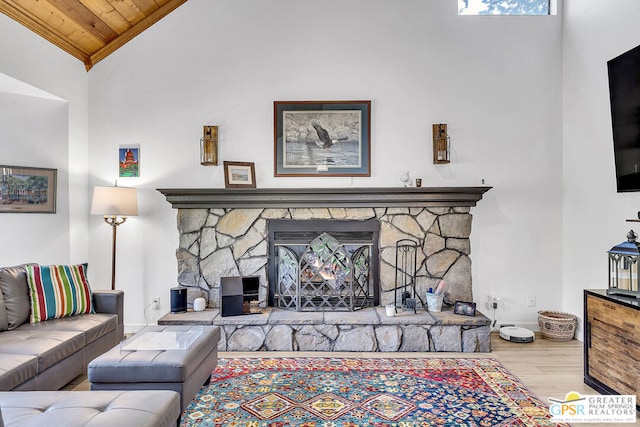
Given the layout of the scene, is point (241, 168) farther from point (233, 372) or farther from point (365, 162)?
point (233, 372)

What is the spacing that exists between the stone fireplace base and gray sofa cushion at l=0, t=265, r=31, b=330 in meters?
1.00

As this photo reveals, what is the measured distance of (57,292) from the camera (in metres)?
2.87

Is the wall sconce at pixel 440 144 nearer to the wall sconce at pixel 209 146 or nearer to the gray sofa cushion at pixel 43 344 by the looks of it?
the wall sconce at pixel 209 146

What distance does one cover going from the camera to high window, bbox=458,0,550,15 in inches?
152

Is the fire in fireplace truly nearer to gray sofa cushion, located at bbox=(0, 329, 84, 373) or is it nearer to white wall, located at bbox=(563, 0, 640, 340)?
gray sofa cushion, located at bbox=(0, 329, 84, 373)

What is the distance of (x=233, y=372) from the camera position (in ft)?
9.38

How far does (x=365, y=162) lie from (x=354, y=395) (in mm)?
2211

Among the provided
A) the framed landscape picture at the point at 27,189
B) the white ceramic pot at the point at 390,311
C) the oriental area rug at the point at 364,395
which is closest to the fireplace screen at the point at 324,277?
the white ceramic pot at the point at 390,311

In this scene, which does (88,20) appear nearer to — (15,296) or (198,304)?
(15,296)

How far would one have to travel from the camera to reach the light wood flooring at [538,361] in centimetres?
263

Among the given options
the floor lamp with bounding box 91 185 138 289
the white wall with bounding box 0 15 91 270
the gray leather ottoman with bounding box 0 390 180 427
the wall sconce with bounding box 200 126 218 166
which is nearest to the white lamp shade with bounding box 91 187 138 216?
the floor lamp with bounding box 91 185 138 289

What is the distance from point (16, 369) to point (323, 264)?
2369 millimetres

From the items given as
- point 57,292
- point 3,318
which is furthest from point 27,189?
point 3,318

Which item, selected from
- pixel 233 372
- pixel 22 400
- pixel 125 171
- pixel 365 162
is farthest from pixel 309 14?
pixel 22 400
